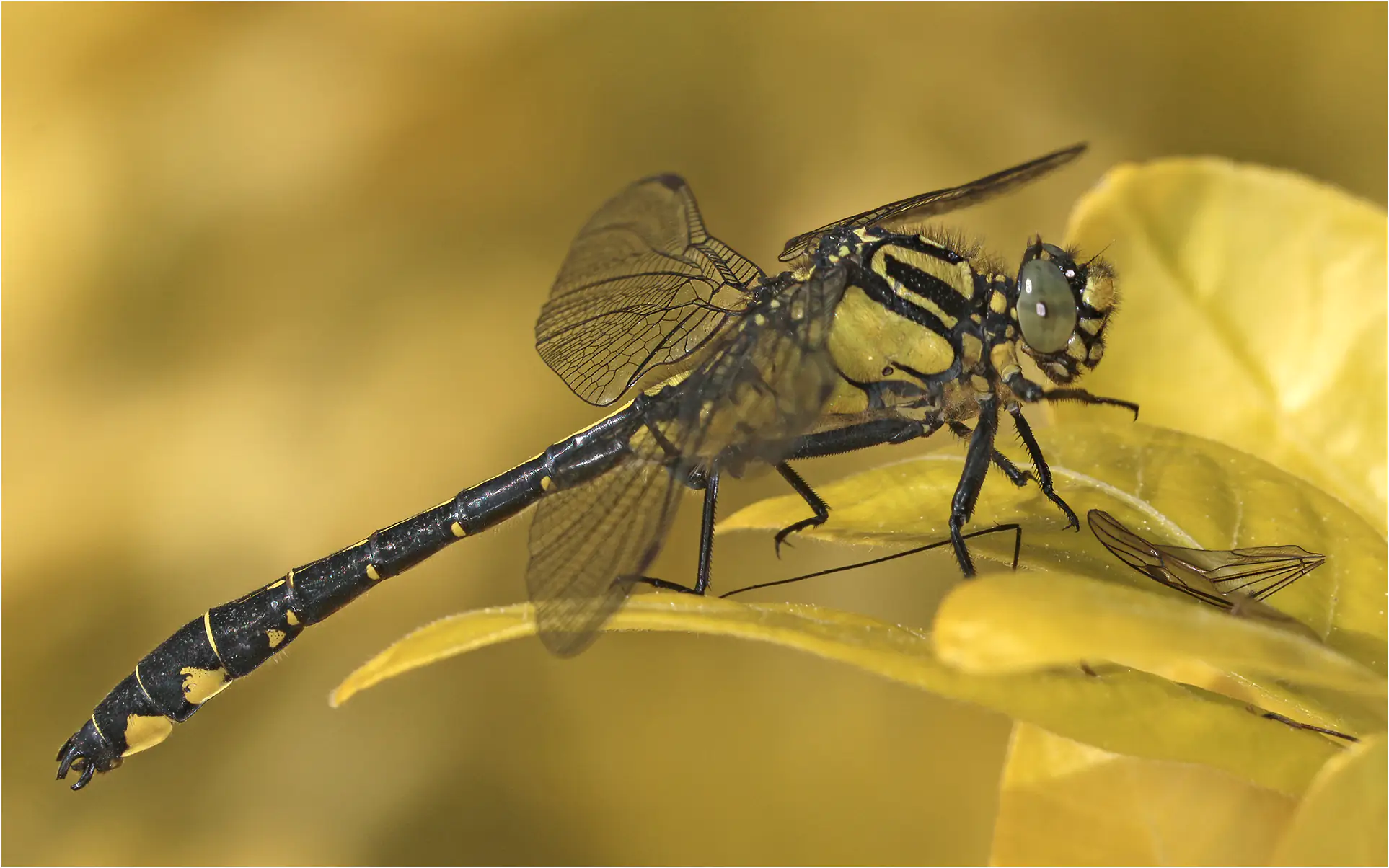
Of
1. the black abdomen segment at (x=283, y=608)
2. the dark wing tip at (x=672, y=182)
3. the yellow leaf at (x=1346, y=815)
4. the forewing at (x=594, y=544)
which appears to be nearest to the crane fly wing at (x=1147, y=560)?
the yellow leaf at (x=1346, y=815)

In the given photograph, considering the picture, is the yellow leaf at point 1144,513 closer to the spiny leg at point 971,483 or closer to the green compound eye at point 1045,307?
the spiny leg at point 971,483

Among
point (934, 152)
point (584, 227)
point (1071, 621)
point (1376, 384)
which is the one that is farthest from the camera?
point (934, 152)

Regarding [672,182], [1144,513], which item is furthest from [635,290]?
[1144,513]

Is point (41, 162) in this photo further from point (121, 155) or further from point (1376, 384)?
point (1376, 384)

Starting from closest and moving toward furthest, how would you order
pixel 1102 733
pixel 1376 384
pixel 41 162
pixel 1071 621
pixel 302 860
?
pixel 1071 621
pixel 1102 733
pixel 1376 384
pixel 302 860
pixel 41 162

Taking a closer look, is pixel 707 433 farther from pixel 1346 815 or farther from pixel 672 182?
pixel 1346 815

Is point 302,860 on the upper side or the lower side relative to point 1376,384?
lower

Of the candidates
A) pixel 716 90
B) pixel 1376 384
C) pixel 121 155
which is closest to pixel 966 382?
pixel 1376 384
